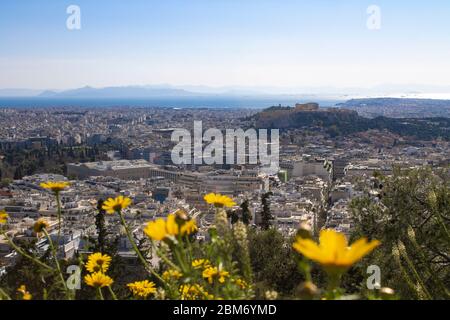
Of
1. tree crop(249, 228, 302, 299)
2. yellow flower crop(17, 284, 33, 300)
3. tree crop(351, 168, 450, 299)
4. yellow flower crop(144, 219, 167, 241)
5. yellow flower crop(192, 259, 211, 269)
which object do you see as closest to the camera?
yellow flower crop(144, 219, 167, 241)

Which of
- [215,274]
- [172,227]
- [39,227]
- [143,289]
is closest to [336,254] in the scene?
[172,227]

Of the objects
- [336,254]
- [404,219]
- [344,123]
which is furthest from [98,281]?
[344,123]

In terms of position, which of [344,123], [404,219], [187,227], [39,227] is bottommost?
[344,123]

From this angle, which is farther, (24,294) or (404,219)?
(404,219)

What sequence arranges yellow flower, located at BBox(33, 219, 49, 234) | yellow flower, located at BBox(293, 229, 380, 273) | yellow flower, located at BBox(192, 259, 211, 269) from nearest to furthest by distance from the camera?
yellow flower, located at BBox(293, 229, 380, 273)
yellow flower, located at BBox(192, 259, 211, 269)
yellow flower, located at BBox(33, 219, 49, 234)

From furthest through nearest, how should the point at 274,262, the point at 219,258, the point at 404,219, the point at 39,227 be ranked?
the point at 274,262
the point at 404,219
the point at 39,227
the point at 219,258

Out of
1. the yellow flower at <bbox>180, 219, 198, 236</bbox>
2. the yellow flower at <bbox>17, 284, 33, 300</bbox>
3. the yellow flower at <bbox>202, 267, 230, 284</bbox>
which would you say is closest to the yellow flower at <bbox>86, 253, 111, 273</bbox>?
the yellow flower at <bbox>17, 284, 33, 300</bbox>

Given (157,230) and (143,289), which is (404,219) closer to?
(143,289)

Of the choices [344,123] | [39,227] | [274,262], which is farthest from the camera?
[344,123]

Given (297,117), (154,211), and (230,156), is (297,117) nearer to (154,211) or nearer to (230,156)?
(230,156)

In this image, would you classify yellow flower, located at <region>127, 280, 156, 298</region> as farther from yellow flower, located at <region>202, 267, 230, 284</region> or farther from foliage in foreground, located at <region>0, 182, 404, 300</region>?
yellow flower, located at <region>202, 267, 230, 284</region>

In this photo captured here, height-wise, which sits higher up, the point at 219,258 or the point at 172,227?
the point at 172,227
